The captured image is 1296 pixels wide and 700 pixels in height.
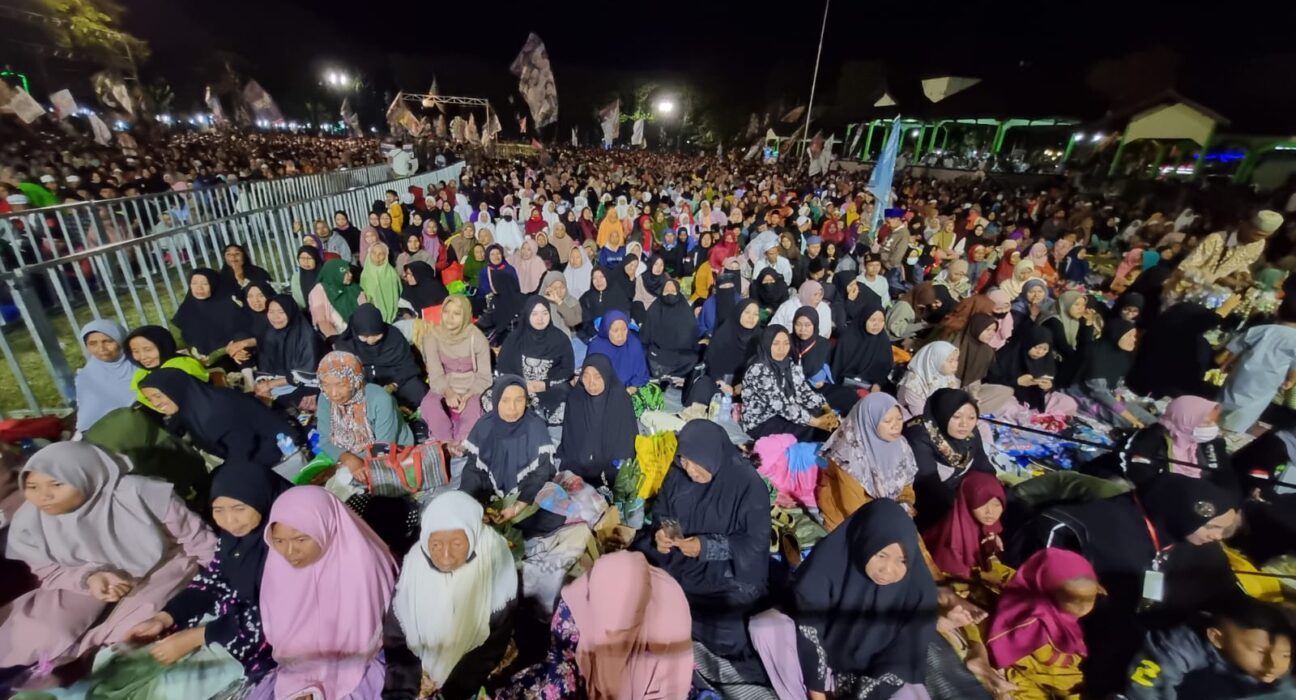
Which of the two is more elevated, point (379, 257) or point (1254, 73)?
point (1254, 73)

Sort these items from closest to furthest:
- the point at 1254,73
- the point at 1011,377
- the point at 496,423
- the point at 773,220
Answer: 1. the point at 496,423
2. the point at 1011,377
3. the point at 773,220
4. the point at 1254,73

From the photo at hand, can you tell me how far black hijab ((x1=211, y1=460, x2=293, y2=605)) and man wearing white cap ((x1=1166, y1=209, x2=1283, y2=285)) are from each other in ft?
28.5

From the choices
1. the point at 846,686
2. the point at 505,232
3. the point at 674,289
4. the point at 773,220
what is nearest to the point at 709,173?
the point at 773,220

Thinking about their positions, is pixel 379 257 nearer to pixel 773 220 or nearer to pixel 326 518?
pixel 326 518

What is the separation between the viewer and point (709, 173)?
20797 mm

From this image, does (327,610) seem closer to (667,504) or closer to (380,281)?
(667,504)

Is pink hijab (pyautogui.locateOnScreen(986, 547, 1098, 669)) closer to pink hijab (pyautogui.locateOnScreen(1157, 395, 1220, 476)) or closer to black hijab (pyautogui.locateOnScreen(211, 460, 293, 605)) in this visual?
pink hijab (pyautogui.locateOnScreen(1157, 395, 1220, 476))

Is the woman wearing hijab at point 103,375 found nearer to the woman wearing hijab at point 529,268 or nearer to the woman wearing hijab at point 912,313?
the woman wearing hijab at point 529,268

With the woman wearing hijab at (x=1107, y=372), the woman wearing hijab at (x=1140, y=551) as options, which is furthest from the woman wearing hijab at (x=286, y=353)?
the woman wearing hijab at (x=1107, y=372)

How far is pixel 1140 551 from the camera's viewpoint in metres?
2.52

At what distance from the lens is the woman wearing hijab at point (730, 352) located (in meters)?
4.98

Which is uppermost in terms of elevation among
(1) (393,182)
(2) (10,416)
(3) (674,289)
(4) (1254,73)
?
(4) (1254,73)

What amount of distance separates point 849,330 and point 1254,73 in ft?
73.0

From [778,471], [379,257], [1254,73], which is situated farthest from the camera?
[1254,73]
